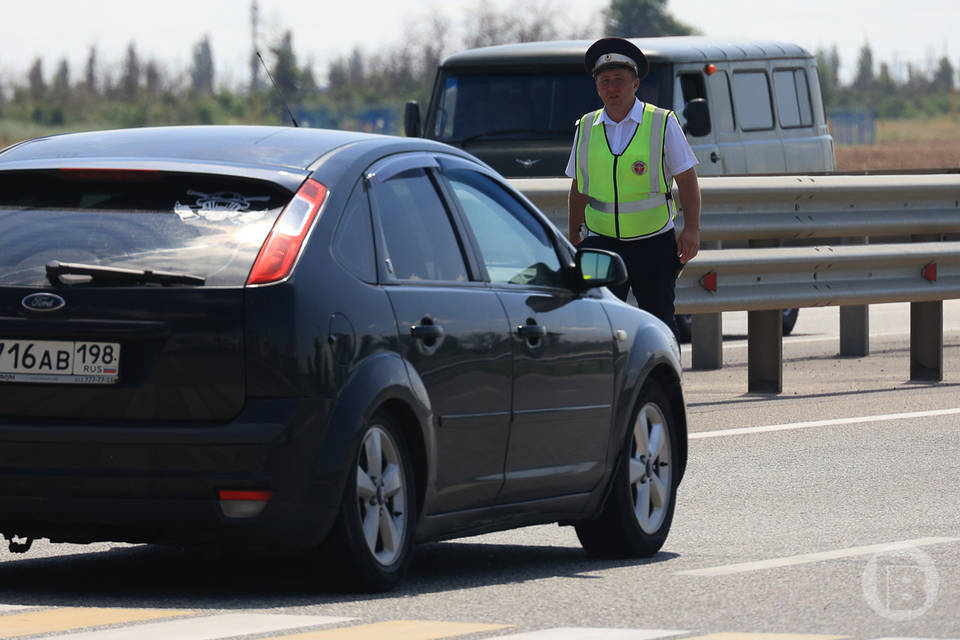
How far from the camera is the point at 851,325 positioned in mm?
16875

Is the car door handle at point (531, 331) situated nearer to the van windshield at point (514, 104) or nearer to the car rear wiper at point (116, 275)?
the car rear wiper at point (116, 275)

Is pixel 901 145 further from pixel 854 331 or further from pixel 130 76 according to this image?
pixel 854 331

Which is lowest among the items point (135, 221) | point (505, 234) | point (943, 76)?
point (943, 76)

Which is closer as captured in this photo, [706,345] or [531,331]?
[531,331]

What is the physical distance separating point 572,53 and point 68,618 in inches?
492

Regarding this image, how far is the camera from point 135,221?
650 cm

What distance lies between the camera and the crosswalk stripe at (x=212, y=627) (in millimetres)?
5664

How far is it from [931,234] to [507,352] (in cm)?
896

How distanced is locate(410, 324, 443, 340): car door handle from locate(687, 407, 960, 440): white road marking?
4.78 meters

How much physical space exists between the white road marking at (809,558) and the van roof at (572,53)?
1015 centimetres

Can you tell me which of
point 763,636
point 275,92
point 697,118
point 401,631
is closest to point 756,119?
point 697,118

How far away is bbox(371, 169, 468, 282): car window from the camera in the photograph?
686 centimetres

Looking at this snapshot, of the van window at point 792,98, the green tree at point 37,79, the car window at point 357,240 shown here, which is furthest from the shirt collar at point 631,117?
the green tree at point 37,79

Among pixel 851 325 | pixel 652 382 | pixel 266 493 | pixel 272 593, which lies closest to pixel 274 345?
pixel 266 493
